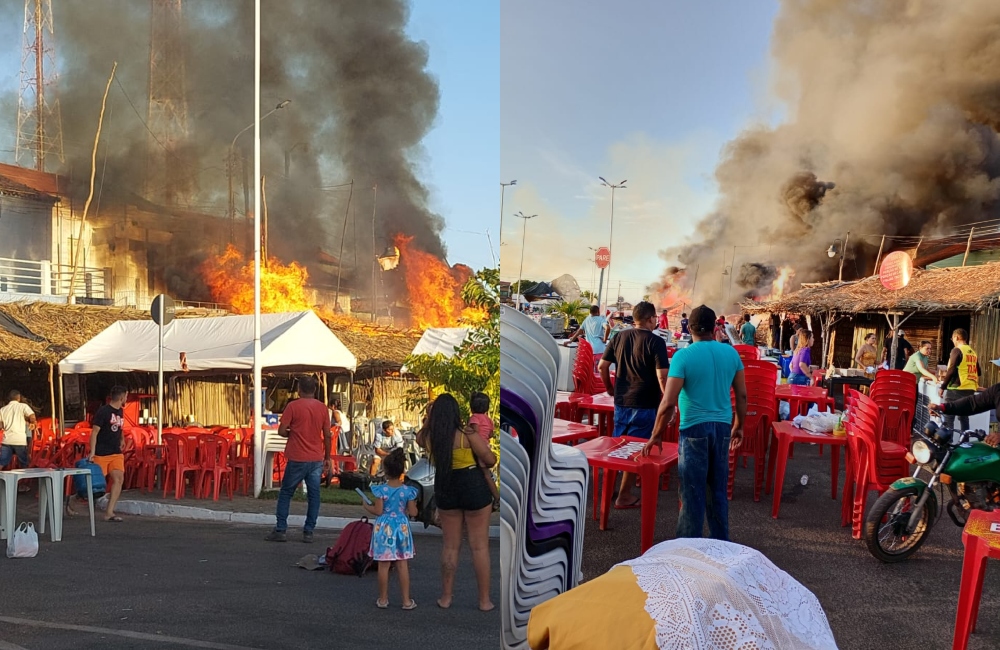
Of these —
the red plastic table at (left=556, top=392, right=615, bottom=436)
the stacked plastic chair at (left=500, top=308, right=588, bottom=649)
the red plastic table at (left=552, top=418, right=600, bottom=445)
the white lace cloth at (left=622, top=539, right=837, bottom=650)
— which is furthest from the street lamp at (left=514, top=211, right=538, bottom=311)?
the red plastic table at (left=556, top=392, right=615, bottom=436)

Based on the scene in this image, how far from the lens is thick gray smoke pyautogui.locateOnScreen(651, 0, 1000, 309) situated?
356cm

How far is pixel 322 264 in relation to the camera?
12.5 feet

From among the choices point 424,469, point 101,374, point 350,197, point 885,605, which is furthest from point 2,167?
point 885,605

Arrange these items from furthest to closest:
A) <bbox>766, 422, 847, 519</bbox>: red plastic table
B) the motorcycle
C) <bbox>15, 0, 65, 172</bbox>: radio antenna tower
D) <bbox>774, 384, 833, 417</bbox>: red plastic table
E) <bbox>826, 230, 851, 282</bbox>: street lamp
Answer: <bbox>774, 384, 833, 417</bbox>: red plastic table, <bbox>826, 230, 851, 282</bbox>: street lamp, <bbox>766, 422, 847, 519</bbox>: red plastic table, <bbox>15, 0, 65, 172</bbox>: radio antenna tower, the motorcycle

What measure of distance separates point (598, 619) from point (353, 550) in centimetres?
224

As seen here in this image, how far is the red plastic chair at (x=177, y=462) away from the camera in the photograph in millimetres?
3635

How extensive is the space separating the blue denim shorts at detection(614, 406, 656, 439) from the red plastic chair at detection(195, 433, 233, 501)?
8.01 feet

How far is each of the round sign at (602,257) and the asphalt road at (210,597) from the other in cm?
124

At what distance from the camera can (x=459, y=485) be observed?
10.2ft

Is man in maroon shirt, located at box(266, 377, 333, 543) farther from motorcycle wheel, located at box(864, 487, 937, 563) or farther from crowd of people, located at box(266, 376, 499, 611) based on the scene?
motorcycle wheel, located at box(864, 487, 937, 563)

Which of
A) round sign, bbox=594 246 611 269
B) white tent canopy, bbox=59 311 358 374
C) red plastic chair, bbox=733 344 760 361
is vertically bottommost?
red plastic chair, bbox=733 344 760 361

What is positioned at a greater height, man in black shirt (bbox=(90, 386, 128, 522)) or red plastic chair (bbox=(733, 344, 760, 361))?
red plastic chair (bbox=(733, 344, 760, 361))

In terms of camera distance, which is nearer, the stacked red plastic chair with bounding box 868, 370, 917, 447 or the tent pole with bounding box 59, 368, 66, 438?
the tent pole with bounding box 59, 368, 66, 438

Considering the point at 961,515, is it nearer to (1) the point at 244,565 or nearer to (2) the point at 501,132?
(2) the point at 501,132
